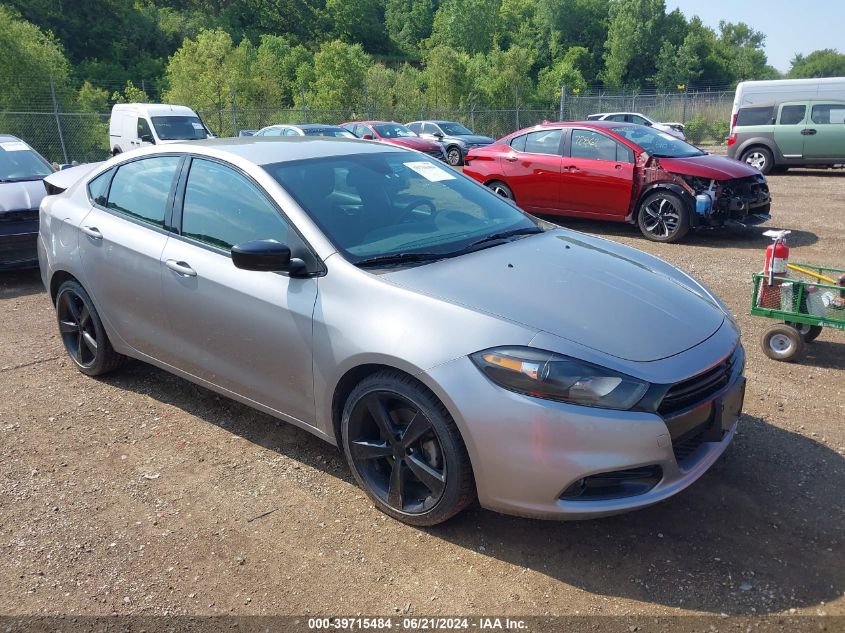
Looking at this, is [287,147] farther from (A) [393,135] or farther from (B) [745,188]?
(A) [393,135]

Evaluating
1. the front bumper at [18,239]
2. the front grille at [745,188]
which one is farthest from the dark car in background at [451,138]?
the front bumper at [18,239]

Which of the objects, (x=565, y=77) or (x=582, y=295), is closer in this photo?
(x=582, y=295)

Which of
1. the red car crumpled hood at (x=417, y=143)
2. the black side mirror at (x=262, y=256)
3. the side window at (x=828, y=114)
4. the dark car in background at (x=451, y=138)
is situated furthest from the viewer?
the dark car in background at (x=451, y=138)

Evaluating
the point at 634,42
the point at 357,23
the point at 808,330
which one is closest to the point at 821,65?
the point at 634,42

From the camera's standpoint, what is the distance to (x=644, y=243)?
9.34m

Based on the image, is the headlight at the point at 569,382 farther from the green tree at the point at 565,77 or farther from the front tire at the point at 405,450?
the green tree at the point at 565,77

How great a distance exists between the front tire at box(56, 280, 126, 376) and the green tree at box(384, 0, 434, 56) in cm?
11278

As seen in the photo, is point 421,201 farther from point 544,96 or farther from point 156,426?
point 544,96

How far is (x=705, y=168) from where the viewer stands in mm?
9133

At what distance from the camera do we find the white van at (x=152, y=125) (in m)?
18.7

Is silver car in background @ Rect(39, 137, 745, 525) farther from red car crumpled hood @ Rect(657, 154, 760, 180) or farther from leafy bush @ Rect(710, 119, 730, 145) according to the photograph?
leafy bush @ Rect(710, 119, 730, 145)

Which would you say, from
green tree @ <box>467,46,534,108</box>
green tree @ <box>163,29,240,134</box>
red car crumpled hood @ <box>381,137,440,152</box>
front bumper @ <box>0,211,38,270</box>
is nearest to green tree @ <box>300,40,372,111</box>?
green tree @ <box>163,29,240,134</box>

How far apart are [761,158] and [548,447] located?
17.2m

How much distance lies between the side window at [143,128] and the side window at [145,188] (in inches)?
617
